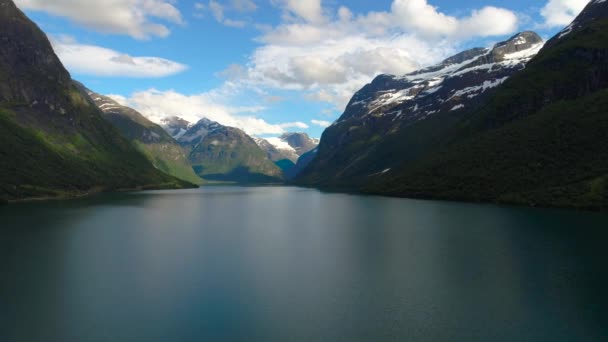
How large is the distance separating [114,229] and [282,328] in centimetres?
8000

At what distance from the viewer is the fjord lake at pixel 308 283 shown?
4184 centimetres

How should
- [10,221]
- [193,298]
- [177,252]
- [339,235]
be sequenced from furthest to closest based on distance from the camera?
Answer: [10,221] → [339,235] → [177,252] → [193,298]

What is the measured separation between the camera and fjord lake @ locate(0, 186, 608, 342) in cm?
4184

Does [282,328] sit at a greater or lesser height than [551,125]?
lesser

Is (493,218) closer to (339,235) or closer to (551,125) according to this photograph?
(339,235)

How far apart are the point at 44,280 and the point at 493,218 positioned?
10765 cm

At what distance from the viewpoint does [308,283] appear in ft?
189

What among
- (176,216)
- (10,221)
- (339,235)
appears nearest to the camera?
(339,235)

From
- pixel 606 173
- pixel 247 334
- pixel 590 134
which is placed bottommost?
pixel 247 334

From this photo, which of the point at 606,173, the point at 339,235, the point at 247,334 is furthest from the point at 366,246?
the point at 606,173

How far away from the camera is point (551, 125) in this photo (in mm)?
190125

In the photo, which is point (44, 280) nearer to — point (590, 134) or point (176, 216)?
point (176, 216)

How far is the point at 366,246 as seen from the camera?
8475cm

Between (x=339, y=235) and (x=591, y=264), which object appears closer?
(x=591, y=264)
